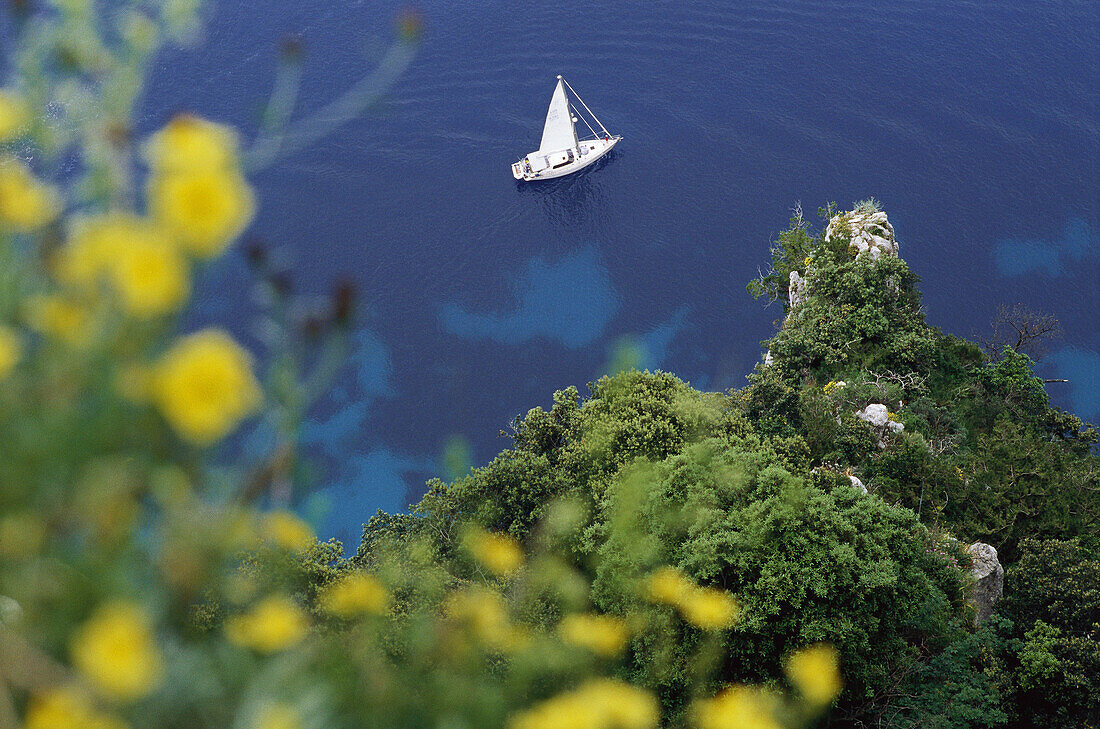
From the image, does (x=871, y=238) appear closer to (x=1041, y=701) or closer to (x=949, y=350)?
(x=949, y=350)

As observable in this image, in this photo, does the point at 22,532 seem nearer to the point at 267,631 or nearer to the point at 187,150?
the point at 267,631

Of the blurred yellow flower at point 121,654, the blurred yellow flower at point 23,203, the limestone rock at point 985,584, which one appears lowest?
the blurred yellow flower at point 121,654

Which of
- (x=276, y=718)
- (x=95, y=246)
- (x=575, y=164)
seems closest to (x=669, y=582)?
(x=276, y=718)

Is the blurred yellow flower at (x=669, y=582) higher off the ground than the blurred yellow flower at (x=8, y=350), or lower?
higher

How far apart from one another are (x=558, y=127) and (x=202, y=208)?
36.3 metres

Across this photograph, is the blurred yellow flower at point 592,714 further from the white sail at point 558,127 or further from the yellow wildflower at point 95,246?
the white sail at point 558,127

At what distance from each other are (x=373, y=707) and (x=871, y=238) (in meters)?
A: 23.2

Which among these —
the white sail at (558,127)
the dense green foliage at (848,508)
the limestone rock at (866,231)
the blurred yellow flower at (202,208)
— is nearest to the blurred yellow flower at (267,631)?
the blurred yellow flower at (202,208)

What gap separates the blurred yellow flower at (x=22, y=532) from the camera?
221 cm

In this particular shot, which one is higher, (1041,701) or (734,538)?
(734,538)

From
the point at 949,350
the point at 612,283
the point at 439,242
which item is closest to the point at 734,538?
the point at 949,350

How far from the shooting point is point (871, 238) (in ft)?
76.8

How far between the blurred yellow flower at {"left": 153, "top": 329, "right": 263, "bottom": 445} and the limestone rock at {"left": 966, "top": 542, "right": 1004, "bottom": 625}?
1648cm

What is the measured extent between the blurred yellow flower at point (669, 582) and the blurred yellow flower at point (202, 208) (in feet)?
27.4
